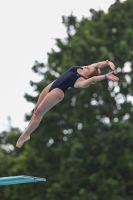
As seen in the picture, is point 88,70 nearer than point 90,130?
Yes

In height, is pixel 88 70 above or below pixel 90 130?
above

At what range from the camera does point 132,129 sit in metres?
18.8

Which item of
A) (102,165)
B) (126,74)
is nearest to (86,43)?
(126,74)

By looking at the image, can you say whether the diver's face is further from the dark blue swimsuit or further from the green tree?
the green tree

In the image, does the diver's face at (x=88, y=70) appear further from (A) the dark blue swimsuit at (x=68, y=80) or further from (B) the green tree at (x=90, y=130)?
(B) the green tree at (x=90, y=130)

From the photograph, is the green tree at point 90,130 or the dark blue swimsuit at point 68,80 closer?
the dark blue swimsuit at point 68,80

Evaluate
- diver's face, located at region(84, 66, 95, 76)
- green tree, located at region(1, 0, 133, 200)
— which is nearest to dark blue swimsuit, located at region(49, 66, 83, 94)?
diver's face, located at region(84, 66, 95, 76)

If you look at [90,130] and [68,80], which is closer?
[68,80]

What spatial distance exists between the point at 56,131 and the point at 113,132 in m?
2.94

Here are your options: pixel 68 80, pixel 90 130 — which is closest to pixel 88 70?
pixel 68 80

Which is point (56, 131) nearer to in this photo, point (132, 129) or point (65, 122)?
point (65, 122)

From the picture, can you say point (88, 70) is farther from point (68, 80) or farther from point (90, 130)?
point (90, 130)

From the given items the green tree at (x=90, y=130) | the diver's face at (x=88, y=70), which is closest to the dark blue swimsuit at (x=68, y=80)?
the diver's face at (x=88, y=70)

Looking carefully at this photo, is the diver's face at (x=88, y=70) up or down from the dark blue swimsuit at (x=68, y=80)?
down
